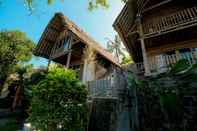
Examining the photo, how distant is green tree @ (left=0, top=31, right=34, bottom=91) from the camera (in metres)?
19.0

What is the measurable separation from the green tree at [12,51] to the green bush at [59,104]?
16176mm

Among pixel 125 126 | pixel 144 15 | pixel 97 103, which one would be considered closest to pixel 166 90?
pixel 125 126

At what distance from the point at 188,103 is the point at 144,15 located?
9954 millimetres

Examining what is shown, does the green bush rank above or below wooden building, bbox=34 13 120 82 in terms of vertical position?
below

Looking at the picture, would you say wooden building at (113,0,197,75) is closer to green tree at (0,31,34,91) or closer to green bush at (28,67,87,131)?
green bush at (28,67,87,131)

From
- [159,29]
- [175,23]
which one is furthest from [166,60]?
[175,23]

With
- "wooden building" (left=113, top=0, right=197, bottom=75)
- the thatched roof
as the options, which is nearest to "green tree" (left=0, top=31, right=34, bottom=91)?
the thatched roof

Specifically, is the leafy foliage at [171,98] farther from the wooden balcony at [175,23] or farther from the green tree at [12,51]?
the green tree at [12,51]

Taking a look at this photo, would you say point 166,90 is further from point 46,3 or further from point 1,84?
point 1,84

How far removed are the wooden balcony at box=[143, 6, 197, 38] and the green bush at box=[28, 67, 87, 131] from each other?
225 inches

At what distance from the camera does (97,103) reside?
26.0 feet

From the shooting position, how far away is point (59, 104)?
557 cm

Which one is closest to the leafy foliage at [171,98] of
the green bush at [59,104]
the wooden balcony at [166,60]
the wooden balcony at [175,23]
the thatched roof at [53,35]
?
the green bush at [59,104]

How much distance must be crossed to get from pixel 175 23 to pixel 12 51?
66.0 ft
